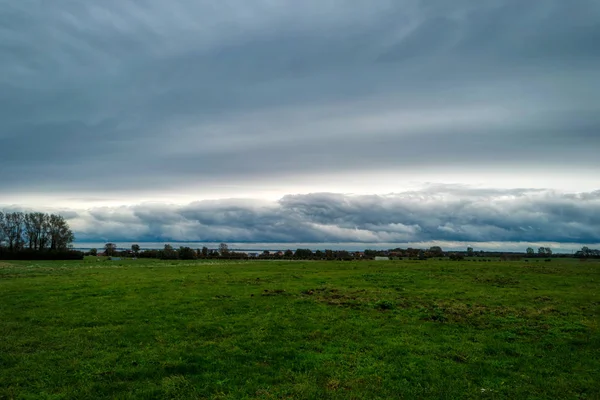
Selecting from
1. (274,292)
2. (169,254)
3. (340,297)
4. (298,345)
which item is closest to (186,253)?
(169,254)

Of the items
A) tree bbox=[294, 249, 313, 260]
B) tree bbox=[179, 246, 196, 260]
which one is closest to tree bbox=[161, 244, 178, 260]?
tree bbox=[179, 246, 196, 260]

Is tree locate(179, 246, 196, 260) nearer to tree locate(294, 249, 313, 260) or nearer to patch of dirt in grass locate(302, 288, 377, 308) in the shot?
tree locate(294, 249, 313, 260)

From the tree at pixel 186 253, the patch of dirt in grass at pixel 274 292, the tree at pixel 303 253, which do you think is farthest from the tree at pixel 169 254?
the patch of dirt in grass at pixel 274 292

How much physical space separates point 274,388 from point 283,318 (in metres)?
9.51

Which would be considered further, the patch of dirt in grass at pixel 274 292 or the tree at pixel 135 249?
the tree at pixel 135 249

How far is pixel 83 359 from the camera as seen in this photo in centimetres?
1450

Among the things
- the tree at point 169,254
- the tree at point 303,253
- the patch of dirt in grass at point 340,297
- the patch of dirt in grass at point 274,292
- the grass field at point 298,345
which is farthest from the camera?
the tree at point 303,253

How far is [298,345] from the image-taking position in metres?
16.4

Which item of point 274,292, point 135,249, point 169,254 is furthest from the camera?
point 135,249

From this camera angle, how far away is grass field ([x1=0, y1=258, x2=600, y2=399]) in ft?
39.5

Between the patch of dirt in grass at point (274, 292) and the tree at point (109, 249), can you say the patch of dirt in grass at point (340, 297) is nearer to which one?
the patch of dirt in grass at point (274, 292)

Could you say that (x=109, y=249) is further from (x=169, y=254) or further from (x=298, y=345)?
(x=298, y=345)

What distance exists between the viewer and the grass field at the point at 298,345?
1205cm

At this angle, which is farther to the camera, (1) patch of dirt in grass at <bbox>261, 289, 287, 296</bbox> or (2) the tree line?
(2) the tree line
